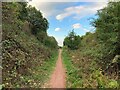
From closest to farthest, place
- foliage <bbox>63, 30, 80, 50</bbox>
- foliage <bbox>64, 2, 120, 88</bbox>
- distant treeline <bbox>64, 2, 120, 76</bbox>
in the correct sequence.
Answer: foliage <bbox>64, 2, 120, 88</bbox> → distant treeline <bbox>64, 2, 120, 76</bbox> → foliage <bbox>63, 30, 80, 50</bbox>

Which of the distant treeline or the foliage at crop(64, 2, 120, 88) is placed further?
the distant treeline

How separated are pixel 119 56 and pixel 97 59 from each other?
301 centimetres

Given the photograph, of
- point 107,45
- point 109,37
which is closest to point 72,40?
point 107,45

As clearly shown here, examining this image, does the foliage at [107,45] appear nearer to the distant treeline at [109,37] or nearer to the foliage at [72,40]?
the distant treeline at [109,37]

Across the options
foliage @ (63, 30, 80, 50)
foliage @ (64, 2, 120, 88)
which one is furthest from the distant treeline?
foliage @ (63, 30, 80, 50)

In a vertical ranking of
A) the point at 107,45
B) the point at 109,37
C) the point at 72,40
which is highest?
the point at 72,40

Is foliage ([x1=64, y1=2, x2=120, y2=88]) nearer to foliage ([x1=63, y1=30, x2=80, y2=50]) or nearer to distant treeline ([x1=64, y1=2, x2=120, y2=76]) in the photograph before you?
distant treeline ([x1=64, y1=2, x2=120, y2=76])

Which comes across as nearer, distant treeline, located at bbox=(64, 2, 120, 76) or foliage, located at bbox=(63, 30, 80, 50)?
distant treeline, located at bbox=(64, 2, 120, 76)

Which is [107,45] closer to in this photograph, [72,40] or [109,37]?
[109,37]

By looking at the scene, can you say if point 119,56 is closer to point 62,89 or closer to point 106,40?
point 106,40

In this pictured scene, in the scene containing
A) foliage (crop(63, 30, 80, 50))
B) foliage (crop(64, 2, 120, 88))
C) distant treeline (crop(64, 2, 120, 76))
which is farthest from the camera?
foliage (crop(63, 30, 80, 50))

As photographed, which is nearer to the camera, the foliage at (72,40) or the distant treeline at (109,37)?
the distant treeline at (109,37)

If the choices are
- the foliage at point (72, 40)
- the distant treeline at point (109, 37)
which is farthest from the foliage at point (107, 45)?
the foliage at point (72, 40)

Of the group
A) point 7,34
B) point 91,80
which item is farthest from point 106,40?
point 7,34
